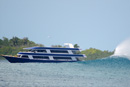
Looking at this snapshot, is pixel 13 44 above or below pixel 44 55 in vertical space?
above

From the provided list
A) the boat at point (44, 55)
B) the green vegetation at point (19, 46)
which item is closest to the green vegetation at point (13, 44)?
the green vegetation at point (19, 46)

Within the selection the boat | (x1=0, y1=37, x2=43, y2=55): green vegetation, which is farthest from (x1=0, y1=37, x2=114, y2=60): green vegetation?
the boat

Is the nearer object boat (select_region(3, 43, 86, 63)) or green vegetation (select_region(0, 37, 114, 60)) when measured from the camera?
boat (select_region(3, 43, 86, 63))

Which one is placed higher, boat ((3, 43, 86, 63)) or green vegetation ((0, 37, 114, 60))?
green vegetation ((0, 37, 114, 60))

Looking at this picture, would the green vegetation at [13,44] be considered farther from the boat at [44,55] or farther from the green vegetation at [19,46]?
the boat at [44,55]

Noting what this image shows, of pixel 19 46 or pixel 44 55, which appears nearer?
pixel 44 55

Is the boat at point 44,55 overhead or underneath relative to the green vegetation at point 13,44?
underneath

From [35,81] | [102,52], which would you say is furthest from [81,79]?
[102,52]

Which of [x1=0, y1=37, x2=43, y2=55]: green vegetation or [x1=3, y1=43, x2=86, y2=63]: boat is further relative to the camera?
[x1=0, y1=37, x2=43, y2=55]: green vegetation

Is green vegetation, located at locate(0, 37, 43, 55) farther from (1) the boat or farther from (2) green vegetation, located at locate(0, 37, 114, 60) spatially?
(1) the boat

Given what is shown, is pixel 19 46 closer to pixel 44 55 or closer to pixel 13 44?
pixel 13 44

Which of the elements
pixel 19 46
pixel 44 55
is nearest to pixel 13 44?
pixel 19 46

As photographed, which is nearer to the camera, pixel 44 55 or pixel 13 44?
pixel 44 55

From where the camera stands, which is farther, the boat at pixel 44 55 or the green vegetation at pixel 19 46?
the green vegetation at pixel 19 46
